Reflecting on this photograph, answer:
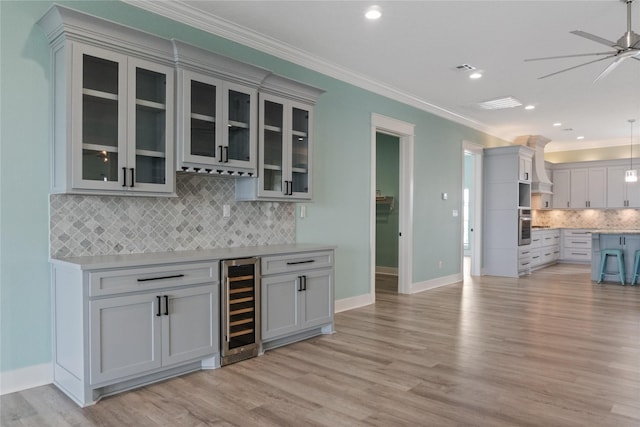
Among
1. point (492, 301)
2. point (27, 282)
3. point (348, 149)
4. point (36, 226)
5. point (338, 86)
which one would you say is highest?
point (338, 86)

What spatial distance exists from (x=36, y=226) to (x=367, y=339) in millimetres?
2854

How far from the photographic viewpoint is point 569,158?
11109mm

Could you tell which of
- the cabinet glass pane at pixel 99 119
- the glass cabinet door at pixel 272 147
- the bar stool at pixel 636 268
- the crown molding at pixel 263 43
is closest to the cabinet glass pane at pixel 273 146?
the glass cabinet door at pixel 272 147

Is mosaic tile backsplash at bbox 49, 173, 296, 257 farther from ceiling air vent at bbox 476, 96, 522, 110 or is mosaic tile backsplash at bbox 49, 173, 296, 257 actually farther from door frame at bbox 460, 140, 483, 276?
door frame at bbox 460, 140, 483, 276

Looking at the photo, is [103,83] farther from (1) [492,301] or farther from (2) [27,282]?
(1) [492,301]

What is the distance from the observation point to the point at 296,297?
152 inches

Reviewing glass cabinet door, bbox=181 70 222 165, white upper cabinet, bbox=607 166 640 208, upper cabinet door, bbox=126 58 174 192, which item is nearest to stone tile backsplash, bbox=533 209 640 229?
white upper cabinet, bbox=607 166 640 208

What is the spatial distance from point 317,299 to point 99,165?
220 centimetres

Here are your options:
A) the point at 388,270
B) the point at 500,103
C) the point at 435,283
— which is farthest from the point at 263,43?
the point at 388,270

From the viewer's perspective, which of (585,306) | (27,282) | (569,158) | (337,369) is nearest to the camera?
(27,282)

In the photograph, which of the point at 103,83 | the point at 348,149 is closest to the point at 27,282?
the point at 103,83

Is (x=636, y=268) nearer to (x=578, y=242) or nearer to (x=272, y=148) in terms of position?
(x=578, y=242)

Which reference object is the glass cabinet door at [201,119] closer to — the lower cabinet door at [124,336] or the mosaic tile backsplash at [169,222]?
the mosaic tile backsplash at [169,222]

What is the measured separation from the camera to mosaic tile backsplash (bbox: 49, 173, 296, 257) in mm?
3002
